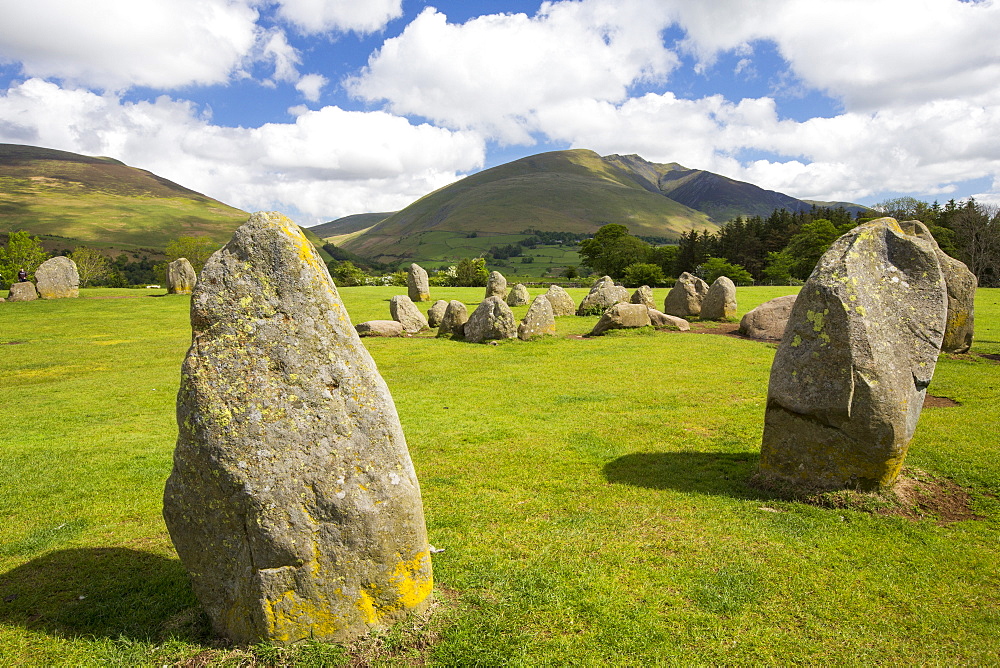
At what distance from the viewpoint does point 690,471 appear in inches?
355

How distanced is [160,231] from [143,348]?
183 m

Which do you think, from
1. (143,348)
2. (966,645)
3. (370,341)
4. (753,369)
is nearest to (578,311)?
(370,341)

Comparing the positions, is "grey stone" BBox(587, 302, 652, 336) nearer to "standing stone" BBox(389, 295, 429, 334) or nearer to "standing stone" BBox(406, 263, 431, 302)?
"standing stone" BBox(389, 295, 429, 334)

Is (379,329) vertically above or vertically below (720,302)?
below

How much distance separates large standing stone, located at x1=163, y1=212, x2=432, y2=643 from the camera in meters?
4.40

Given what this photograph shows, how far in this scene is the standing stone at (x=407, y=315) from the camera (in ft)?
87.2

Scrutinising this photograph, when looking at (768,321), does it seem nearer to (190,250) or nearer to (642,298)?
(642,298)

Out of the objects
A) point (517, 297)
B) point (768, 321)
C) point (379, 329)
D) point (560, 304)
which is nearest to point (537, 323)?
point (379, 329)

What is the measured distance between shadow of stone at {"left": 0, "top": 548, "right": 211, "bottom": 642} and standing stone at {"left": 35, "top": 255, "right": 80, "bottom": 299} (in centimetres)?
4057

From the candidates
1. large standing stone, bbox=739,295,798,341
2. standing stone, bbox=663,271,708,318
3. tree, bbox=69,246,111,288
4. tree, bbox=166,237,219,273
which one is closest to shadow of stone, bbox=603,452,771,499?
large standing stone, bbox=739,295,798,341

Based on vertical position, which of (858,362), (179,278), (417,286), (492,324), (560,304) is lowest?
(492,324)

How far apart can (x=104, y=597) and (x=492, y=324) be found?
18192 millimetres

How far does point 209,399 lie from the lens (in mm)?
4383

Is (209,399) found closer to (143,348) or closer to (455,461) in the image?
(455,461)
